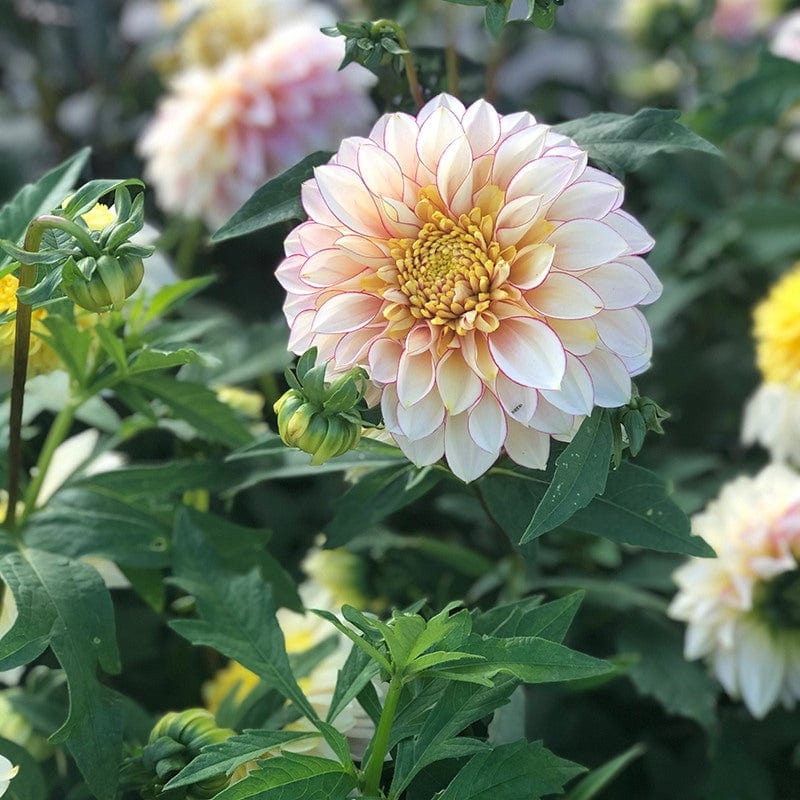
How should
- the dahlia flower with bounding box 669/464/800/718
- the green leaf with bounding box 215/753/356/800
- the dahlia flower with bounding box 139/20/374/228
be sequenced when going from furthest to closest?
the dahlia flower with bounding box 139/20/374/228 → the dahlia flower with bounding box 669/464/800/718 → the green leaf with bounding box 215/753/356/800

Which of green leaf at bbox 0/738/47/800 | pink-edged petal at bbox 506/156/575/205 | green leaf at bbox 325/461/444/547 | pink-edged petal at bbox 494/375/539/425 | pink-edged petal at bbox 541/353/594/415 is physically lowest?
green leaf at bbox 0/738/47/800

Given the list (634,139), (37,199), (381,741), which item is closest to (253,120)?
(37,199)

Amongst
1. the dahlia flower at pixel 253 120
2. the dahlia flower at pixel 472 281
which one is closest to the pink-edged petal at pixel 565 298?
the dahlia flower at pixel 472 281

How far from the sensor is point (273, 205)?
487 millimetres

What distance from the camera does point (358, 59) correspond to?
49cm

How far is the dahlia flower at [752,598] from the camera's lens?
0.69 meters

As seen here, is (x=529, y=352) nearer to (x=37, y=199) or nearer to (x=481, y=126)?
(x=481, y=126)

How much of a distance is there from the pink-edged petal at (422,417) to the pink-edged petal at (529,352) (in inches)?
1.2

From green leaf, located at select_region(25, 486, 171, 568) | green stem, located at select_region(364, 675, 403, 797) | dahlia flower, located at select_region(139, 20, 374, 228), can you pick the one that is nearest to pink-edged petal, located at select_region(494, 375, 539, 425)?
green stem, located at select_region(364, 675, 403, 797)

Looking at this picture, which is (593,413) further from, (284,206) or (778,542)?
(778,542)

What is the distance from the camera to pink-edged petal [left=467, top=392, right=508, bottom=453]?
0.43 m

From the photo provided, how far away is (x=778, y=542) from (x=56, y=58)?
103 centimetres

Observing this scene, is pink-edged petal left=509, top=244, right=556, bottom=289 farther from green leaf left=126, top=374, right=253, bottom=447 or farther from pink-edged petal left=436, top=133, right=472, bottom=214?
green leaf left=126, top=374, right=253, bottom=447

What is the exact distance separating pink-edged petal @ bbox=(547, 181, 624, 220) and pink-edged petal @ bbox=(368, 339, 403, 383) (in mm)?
86
